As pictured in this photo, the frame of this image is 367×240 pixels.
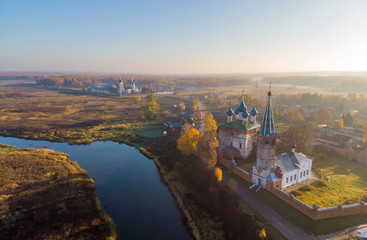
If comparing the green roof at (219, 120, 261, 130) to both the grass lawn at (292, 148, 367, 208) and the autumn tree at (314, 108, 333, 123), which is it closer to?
the grass lawn at (292, 148, 367, 208)

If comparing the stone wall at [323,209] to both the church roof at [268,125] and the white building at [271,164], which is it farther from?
the church roof at [268,125]

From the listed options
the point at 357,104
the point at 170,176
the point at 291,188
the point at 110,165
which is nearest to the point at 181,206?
the point at 170,176

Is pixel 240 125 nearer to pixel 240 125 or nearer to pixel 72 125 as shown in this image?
pixel 240 125

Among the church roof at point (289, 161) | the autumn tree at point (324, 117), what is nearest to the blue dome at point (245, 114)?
the church roof at point (289, 161)

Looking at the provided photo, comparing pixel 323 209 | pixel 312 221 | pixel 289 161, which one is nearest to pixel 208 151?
pixel 289 161

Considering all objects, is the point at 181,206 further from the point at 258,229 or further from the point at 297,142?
the point at 297,142
